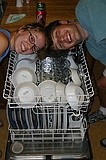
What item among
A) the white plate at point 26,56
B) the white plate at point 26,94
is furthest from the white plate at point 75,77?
the white plate at point 26,56

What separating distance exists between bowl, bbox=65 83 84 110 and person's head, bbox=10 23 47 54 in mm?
357

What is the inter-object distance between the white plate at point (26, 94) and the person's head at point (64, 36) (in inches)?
15.7

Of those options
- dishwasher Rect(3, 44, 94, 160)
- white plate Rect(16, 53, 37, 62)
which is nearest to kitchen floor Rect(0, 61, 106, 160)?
dishwasher Rect(3, 44, 94, 160)

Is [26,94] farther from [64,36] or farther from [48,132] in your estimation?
[64,36]

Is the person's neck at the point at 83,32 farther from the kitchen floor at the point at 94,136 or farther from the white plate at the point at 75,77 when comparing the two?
the kitchen floor at the point at 94,136

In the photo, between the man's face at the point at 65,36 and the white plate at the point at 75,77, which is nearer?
the white plate at the point at 75,77

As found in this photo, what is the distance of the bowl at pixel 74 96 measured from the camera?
1.10 metres

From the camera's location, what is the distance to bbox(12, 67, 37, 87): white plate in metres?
1.25

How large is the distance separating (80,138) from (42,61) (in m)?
0.55

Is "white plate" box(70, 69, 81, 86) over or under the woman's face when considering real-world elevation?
under

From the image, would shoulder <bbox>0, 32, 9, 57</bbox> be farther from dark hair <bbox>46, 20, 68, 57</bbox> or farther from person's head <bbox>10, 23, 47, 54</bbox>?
dark hair <bbox>46, 20, 68, 57</bbox>

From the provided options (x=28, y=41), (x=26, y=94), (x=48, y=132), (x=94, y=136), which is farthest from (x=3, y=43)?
(x=94, y=136)

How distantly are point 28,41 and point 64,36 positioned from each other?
236 millimetres

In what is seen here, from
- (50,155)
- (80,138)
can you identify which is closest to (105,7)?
(80,138)
